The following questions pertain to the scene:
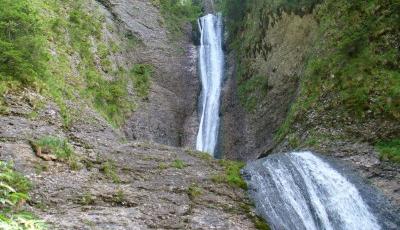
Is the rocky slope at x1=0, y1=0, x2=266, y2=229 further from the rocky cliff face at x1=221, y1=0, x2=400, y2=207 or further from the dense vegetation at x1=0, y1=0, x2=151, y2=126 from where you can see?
the rocky cliff face at x1=221, y1=0, x2=400, y2=207

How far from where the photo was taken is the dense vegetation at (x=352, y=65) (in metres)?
16.1

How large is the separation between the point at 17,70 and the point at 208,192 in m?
8.21

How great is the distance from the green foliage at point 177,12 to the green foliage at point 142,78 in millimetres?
6601

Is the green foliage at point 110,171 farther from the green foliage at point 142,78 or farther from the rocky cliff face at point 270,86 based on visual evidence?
the green foliage at point 142,78

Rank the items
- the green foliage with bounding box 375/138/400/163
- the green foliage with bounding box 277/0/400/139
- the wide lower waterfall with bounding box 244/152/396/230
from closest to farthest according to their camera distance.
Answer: the wide lower waterfall with bounding box 244/152/396/230 < the green foliage with bounding box 375/138/400/163 < the green foliage with bounding box 277/0/400/139

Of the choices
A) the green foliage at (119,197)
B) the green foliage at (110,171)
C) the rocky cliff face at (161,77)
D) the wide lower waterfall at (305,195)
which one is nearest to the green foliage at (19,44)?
the green foliage at (110,171)

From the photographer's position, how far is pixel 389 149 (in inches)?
567

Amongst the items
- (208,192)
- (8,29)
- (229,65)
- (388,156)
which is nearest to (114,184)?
(208,192)

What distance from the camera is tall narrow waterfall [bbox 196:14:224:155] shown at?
83.4 ft

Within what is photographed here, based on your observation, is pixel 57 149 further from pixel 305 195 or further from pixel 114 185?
pixel 305 195

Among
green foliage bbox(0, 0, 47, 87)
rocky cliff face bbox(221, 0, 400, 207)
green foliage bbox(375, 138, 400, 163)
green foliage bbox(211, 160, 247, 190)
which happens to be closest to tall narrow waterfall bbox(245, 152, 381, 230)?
green foliage bbox(211, 160, 247, 190)

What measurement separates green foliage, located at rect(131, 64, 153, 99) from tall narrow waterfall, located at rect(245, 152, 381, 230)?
11.6 m

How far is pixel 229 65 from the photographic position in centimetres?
2906

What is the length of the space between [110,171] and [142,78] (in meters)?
14.5
